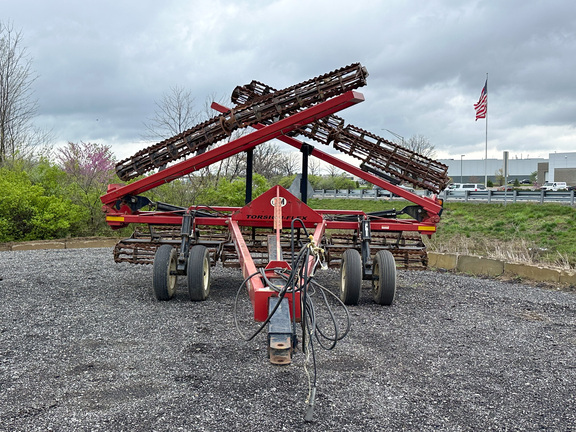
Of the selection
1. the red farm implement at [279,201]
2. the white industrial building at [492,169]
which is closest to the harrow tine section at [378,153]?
the red farm implement at [279,201]

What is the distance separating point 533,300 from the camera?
25.1 ft

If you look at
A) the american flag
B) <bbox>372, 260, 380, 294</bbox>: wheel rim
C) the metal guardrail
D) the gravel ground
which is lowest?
the gravel ground

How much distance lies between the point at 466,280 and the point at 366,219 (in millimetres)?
2924

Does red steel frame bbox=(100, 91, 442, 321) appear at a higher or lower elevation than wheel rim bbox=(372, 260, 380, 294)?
higher

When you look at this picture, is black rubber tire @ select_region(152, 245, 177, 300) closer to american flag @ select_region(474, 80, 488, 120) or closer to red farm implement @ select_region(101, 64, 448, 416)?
red farm implement @ select_region(101, 64, 448, 416)

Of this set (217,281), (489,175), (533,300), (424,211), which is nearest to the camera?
(533,300)

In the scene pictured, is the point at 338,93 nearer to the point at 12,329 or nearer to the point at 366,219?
the point at 366,219

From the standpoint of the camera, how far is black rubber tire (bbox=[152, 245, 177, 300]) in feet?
22.3

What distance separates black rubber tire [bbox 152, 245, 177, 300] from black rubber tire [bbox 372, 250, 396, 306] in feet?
8.92

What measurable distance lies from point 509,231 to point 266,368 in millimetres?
15584

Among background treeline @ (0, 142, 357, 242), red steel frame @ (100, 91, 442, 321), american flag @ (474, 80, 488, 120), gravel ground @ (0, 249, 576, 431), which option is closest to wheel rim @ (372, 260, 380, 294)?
gravel ground @ (0, 249, 576, 431)

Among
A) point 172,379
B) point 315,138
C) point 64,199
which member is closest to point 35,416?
point 172,379

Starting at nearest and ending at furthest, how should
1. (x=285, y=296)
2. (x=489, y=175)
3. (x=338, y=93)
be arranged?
(x=285, y=296)
(x=338, y=93)
(x=489, y=175)

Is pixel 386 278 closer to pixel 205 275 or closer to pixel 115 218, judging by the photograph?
pixel 205 275
